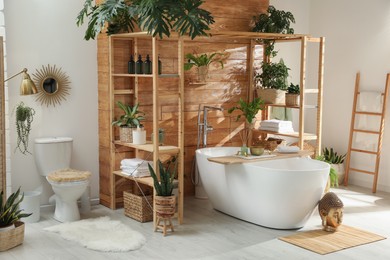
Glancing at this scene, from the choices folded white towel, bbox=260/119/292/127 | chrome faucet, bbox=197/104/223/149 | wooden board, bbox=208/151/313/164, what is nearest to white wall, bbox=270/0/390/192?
folded white towel, bbox=260/119/292/127

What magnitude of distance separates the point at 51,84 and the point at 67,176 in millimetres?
1058

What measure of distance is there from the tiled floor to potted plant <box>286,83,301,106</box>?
1.39 metres

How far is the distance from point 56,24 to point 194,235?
8.73 feet

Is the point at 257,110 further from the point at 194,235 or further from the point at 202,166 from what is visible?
the point at 194,235

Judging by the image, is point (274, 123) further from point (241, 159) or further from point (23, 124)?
point (23, 124)

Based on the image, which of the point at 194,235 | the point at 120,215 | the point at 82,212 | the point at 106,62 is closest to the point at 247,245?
the point at 194,235

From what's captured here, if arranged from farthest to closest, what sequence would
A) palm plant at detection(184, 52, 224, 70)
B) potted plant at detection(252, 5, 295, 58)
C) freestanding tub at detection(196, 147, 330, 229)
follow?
potted plant at detection(252, 5, 295, 58)
palm plant at detection(184, 52, 224, 70)
freestanding tub at detection(196, 147, 330, 229)

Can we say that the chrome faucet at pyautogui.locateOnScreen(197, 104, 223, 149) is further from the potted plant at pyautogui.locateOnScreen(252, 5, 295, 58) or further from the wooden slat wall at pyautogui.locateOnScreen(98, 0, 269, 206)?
the potted plant at pyautogui.locateOnScreen(252, 5, 295, 58)

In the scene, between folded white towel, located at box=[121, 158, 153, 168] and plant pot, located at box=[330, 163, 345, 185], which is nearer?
folded white towel, located at box=[121, 158, 153, 168]

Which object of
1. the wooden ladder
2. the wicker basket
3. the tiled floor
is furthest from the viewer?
the wooden ladder

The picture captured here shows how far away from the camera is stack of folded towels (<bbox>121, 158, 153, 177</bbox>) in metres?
5.76

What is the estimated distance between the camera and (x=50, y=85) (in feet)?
19.6

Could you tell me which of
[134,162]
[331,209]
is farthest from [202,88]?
[331,209]

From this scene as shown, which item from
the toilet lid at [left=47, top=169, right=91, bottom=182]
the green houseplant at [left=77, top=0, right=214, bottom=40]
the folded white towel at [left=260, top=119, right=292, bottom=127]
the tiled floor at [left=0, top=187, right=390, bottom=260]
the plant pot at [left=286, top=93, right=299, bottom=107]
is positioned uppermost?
the green houseplant at [left=77, top=0, right=214, bottom=40]
